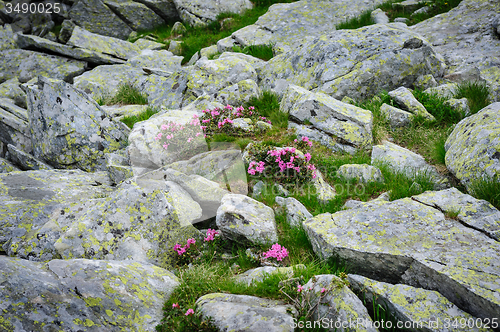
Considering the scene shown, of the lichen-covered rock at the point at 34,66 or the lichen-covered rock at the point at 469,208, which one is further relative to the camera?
the lichen-covered rock at the point at 34,66

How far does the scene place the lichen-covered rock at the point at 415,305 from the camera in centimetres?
372

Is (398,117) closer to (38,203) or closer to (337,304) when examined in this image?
(337,304)

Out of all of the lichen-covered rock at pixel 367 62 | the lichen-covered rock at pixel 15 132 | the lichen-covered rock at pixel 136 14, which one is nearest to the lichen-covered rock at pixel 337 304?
the lichen-covered rock at pixel 367 62

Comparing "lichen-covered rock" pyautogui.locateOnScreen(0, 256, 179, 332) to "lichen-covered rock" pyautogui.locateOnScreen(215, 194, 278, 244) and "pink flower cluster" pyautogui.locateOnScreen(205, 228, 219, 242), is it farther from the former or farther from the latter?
"lichen-covered rock" pyautogui.locateOnScreen(215, 194, 278, 244)

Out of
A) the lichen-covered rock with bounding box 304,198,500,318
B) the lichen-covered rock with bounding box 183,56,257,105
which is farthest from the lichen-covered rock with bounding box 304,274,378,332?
the lichen-covered rock with bounding box 183,56,257,105

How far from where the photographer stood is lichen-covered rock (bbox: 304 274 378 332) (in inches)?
148

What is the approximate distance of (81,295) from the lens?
4059mm

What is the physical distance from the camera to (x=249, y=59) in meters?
13.9

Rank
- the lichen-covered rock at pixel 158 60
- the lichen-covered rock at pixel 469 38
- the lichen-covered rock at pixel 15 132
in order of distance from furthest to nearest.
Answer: the lichen-covered rock at pixel 158 60 < the lichen-covered rock at pixel 469 38 < the lichen-covered rock at pixel 15 132

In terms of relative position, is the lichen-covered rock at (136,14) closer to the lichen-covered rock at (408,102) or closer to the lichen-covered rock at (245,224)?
the lichen-covered rock at (408,102)

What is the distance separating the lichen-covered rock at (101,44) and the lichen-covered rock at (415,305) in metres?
17.6

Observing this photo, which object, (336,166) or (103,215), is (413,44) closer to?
(336,166)

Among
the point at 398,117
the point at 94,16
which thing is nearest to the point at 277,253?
the point at 398,117

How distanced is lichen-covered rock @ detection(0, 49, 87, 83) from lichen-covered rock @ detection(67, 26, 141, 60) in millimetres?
1160
